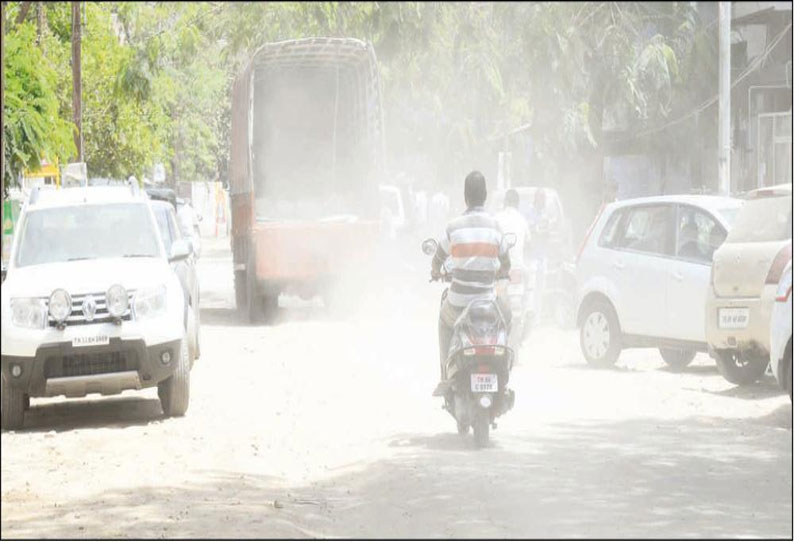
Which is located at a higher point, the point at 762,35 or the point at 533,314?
the point at 762,35

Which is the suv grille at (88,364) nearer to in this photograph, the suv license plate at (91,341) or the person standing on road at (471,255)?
the suv license plate at (91,341)

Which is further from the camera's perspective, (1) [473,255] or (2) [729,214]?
(2) [729,214]

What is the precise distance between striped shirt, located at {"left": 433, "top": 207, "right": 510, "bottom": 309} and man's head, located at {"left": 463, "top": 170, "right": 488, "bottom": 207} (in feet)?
0.32

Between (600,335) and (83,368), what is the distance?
5.71 m

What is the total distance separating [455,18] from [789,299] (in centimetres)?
614

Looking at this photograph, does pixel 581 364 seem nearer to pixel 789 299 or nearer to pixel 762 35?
pixel 789 299

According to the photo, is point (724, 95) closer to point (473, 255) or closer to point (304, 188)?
point (473, 255)

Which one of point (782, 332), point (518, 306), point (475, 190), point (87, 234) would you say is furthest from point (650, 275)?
point (87, 234)

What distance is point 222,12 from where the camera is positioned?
5.43 metres

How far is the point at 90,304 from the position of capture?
33.9 feet

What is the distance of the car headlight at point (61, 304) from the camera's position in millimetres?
10203

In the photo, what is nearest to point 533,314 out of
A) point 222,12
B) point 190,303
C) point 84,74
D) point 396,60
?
point 190,303

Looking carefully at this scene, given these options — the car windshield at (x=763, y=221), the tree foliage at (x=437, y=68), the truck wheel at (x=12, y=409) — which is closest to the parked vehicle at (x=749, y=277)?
the car windshield at (x=763, y=221)

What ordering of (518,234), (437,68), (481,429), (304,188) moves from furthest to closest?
1. (304,188)
2. (518,234)
3. (481,429)
4. (437,68)
